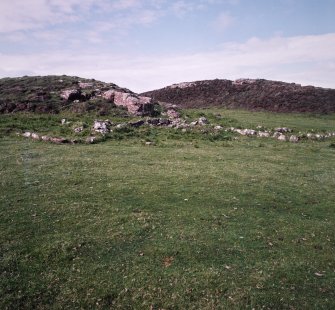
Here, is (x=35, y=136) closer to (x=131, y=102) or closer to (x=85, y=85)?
(x=131, y=102)

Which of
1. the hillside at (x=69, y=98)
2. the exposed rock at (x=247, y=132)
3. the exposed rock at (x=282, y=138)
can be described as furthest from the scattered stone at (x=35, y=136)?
the exposed rock at (x=282, y=138)

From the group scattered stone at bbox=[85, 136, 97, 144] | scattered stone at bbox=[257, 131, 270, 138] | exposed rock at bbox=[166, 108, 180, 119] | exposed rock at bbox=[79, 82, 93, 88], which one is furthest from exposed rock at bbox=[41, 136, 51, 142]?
exposed rock at bbox=[79, 82, 93, 88]

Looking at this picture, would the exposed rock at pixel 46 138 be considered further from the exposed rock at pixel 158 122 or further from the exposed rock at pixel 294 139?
the exposed rock at pixel 294 139

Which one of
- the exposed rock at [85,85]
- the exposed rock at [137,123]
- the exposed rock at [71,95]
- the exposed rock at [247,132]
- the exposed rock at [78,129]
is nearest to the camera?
the exposed rock at [78,129]

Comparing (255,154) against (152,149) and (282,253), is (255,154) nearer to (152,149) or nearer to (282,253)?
(152,149)

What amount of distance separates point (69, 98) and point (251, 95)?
35438 mm

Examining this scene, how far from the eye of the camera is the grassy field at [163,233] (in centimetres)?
961

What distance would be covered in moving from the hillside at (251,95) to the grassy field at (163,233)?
3787 centimetres

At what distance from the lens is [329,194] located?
17766 millimetres

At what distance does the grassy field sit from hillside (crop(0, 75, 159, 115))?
19740mm

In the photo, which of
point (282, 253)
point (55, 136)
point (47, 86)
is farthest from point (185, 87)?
point (282, 253)

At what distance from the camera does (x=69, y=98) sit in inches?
1805

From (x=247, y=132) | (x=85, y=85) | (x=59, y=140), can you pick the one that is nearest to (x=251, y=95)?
(x=85, y=85)

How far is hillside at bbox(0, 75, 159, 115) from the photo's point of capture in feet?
139
